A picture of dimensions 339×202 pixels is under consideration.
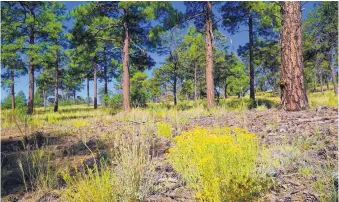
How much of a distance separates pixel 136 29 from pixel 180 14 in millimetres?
3344

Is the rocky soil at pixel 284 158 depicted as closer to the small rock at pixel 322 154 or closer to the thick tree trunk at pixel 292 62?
the small rock at pixel 322 154

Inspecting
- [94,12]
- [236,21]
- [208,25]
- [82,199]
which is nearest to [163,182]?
[82,199]

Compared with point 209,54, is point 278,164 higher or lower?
lower

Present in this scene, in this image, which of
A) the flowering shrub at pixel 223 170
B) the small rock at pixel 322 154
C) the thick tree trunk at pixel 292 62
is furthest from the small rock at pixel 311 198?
the thick tree trunk at pixel 292 62

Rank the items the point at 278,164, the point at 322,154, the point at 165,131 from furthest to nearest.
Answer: the point at 165,131 < the point at 322,154 < the point at 278,164

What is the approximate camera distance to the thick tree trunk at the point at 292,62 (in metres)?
6.25

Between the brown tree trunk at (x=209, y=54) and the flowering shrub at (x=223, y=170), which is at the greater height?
the brown tree trunk at (x=209, y=54)

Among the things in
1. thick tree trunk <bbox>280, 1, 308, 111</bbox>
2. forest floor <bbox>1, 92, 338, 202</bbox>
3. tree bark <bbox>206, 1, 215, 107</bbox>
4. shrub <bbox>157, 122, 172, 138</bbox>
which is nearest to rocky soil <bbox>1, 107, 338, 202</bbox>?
forest floor <bbox>1, 92, 338, 202</bbox>

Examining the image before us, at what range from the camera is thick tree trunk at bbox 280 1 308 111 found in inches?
246

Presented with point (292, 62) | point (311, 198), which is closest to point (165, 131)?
point (311, 198)

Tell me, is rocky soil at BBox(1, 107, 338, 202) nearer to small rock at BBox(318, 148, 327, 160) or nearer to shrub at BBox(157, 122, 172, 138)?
small rock at BBox(318, 148, 327, 160)

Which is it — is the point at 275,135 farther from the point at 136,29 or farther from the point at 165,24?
the point at 136,29

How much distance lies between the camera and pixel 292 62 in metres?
6.33

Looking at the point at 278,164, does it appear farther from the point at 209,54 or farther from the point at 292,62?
the point at 209,54
